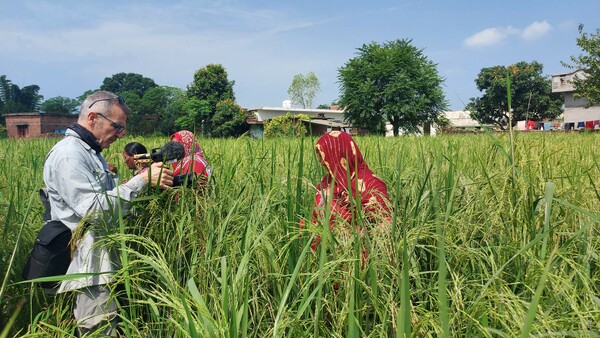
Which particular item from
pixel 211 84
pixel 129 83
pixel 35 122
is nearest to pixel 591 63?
pixel 211 84

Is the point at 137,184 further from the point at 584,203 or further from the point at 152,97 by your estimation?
the point at 152,97

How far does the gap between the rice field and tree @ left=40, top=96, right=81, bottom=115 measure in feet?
343

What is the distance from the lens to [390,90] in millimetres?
26406

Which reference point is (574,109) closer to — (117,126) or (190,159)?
(190,159)

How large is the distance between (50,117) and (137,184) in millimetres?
53892

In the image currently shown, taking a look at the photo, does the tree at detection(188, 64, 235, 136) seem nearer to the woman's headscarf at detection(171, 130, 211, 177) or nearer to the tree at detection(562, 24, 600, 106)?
the tree at detection(562, 24, 600, 106)

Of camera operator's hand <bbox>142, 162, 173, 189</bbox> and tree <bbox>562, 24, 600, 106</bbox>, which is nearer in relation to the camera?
camera operator's hand <bbox>142, 162, 173, 189</bbox>

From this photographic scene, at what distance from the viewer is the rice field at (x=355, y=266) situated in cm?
109

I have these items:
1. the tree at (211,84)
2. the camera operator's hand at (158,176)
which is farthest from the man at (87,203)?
the tree at (211,84)

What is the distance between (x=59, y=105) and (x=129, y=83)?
1530 cm

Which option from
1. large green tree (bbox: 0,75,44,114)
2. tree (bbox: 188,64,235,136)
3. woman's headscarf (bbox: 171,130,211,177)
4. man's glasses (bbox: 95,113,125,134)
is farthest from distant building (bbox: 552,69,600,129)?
large green tree (bbox: 0,75,44,114)

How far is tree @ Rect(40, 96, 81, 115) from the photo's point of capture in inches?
3775

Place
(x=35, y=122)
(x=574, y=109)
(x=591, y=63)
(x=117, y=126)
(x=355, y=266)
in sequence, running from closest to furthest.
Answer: (x=355, y=266) → (x=117, y=126) → (x=591, y=63) → (x=574, y=109) → (x=35, y=122)

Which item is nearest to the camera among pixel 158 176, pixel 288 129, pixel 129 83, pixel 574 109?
pixel 158 176
